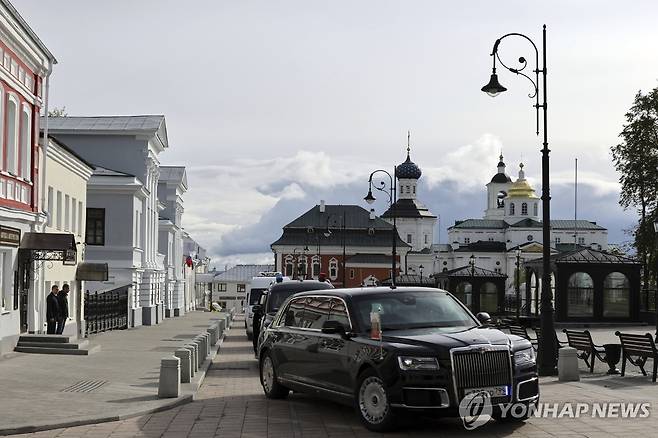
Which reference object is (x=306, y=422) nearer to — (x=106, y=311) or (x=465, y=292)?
(x=106, y=311)

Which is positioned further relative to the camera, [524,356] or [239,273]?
[239,273]

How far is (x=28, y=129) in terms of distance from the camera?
91.8 feet

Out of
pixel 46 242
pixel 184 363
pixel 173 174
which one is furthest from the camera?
pixel 173 174

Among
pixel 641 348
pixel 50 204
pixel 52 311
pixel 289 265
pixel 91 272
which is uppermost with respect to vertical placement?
pixel 50 204

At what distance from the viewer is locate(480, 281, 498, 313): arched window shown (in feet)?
172

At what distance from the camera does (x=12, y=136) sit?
1056 inches

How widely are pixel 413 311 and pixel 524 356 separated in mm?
1651

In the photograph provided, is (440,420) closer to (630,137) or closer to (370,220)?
(630,137)

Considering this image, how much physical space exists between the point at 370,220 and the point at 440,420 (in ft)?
438

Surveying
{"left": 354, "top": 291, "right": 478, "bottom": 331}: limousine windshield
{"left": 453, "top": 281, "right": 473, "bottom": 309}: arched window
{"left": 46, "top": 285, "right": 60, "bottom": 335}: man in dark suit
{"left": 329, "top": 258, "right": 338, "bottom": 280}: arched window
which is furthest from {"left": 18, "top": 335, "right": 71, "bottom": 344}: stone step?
{"left": 329, "top": 258, "right": 338, "bottom": 280}: arched window

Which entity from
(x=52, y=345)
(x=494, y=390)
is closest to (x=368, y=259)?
(x=52, y=345)

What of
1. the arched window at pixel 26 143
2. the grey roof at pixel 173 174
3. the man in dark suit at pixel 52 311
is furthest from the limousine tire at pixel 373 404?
the grey roof at pixel 173 174

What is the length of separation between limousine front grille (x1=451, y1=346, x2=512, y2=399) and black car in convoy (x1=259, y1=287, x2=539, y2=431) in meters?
0.01

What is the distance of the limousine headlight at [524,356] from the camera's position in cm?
1202
